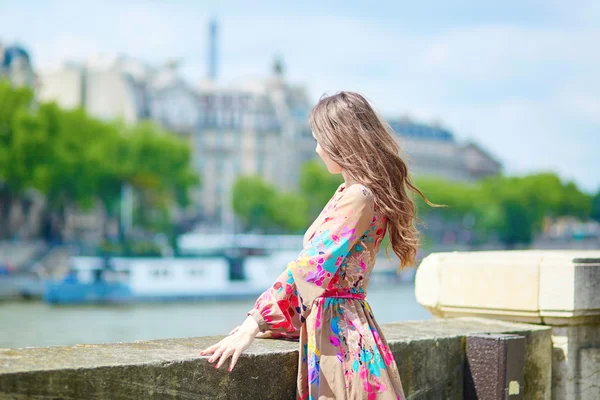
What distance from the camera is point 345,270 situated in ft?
8.36

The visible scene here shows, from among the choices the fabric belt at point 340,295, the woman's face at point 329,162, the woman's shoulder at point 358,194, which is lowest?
the fabric belt at point 340,295

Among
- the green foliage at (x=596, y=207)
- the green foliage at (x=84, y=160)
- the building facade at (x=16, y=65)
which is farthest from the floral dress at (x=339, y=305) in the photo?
the green foliage at (x=596, y=207)

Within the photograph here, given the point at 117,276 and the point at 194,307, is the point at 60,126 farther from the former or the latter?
the point at 194,307

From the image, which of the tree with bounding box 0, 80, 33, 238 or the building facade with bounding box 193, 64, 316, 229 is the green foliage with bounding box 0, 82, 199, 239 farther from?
the building facade with bounding box 193, 64, 316, 229

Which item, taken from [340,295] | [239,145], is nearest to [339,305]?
[340,295]

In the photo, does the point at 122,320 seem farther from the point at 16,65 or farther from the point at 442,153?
the point at 442,153

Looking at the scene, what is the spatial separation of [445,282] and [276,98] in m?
80.0

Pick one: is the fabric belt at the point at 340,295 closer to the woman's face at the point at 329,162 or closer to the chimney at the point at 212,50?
the woman's face at the point at 329,162

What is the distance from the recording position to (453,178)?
10319 centimetres

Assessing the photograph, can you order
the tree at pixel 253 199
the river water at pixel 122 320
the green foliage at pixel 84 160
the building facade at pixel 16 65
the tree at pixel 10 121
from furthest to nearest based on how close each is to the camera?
the tree at pixel 253 199, the building facade at pixel 16 65, the green foliage at pixel 84 160, the tree at pixel 10 121, the river water at pixel 122 320

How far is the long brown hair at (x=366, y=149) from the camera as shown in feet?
8.34

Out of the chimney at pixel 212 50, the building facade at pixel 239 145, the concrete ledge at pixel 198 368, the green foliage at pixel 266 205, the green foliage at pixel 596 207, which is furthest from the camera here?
the green foliage at pixel 596 207

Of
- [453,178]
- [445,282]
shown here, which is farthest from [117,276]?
[453,178]

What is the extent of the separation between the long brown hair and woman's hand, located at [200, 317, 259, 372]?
0.47 meters
